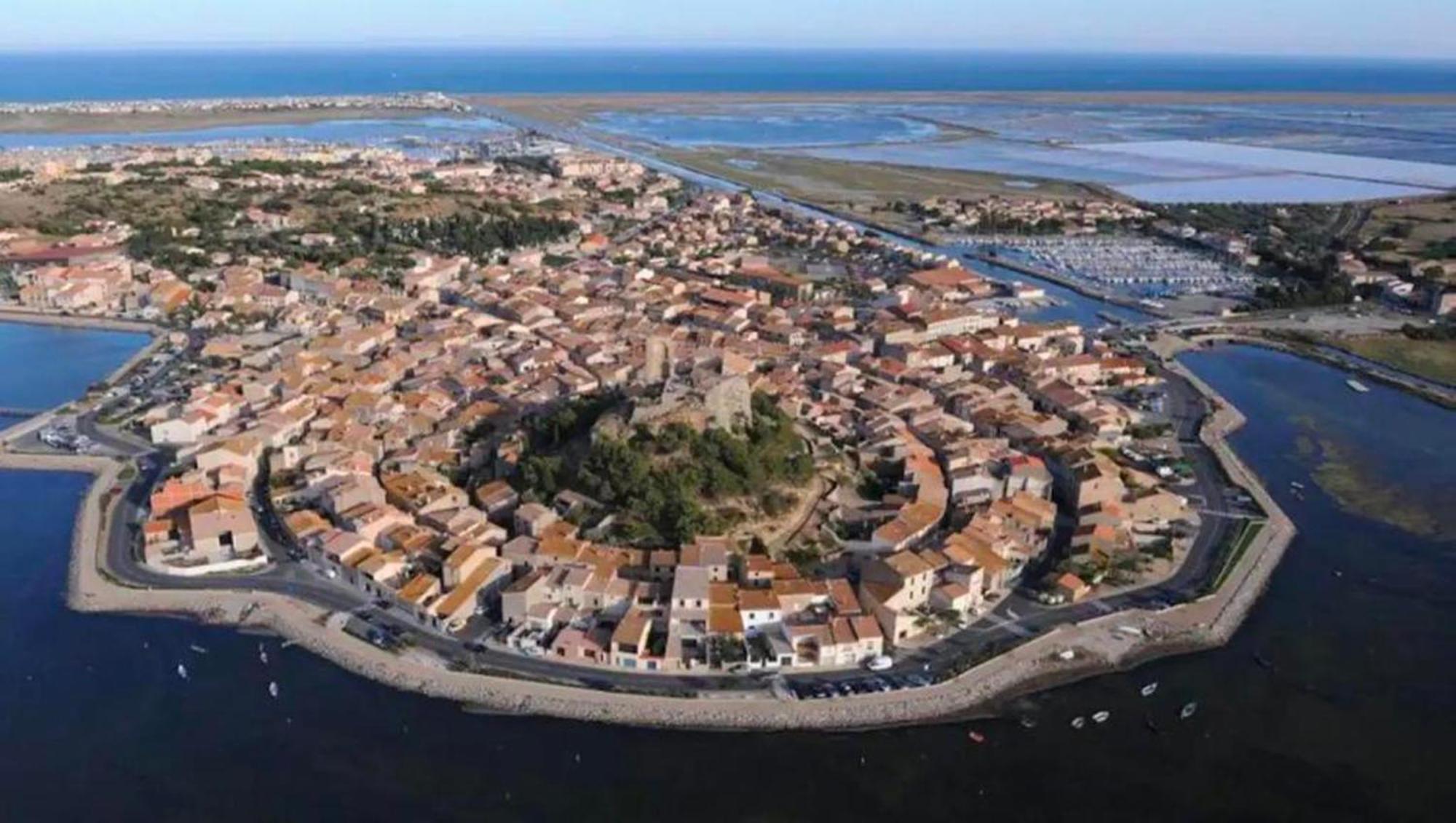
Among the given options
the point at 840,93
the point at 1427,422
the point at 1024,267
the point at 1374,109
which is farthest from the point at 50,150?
the point at 1374,109

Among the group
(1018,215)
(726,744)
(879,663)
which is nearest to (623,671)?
(726,744)

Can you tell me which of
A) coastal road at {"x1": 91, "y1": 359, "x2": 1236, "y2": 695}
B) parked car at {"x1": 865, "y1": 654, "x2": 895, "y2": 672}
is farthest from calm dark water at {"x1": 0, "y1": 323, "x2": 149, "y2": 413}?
parked car at {"x1": 865, "y1": 654, "x2": 895, "y2": 672}

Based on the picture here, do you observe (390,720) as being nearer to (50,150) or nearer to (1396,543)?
(1396,543)

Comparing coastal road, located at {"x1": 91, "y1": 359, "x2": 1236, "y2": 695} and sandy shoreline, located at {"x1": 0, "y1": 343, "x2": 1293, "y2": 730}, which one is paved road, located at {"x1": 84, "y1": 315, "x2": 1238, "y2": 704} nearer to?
coastal road, located at {"x1": 91, "y1": 359, "x2": 1236, "y2": 695}

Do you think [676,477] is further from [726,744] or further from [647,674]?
[726,744]

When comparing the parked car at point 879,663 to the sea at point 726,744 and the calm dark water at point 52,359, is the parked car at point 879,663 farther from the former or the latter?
the calm dark water at point 52,359

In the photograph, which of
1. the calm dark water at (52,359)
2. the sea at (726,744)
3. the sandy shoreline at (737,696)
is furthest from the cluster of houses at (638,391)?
the calm dark water at (52,359)
